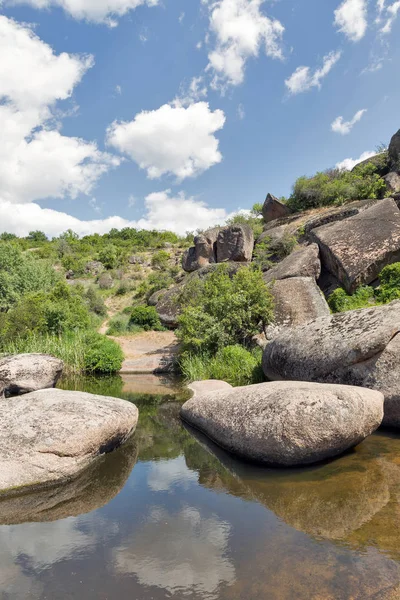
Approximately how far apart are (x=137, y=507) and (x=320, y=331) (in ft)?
19.7

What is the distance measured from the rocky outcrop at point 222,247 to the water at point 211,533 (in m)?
23.0

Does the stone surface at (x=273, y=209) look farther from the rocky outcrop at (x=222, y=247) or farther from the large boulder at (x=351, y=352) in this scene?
the large boulder at (x=351, y=352)

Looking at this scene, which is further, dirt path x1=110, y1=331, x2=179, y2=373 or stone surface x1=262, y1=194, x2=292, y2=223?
stone surface x1=262, y1=194, x2=292, y2=223

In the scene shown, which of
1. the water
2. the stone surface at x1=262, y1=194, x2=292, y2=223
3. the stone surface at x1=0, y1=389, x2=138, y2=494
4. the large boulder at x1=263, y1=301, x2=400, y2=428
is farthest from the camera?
the stone surface at x1=262, y1=194, x2=292, y2=223

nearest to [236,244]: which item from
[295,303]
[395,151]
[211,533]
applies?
[295,303]

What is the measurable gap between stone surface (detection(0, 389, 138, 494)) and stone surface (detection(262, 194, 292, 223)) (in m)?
31.0

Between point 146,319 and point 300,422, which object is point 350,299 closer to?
point 300,422

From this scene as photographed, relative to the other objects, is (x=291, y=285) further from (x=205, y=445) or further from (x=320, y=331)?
(x=205, y=445)

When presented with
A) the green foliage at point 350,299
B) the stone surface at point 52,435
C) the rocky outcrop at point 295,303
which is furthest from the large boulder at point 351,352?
the green foliage at point 350,299

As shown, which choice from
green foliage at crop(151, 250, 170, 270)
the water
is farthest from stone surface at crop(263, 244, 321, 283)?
green foliage at crop(151, 250, 170, 270)

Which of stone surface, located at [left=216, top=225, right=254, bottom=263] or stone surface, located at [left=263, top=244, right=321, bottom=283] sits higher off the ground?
stone surface, located at [left=216, top=225, right=254, bottom=263]

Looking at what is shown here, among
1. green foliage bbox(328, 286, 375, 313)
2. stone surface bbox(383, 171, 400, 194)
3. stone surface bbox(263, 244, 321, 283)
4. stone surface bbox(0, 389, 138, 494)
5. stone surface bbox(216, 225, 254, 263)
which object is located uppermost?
stone surface bbox(383, 171, 400, 194)

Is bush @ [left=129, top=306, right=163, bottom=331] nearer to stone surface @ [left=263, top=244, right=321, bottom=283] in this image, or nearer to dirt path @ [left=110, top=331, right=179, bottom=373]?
dirt path @ [left=110, top=331, right=179, bottom=373]

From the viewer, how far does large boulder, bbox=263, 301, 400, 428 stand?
7496 mm
